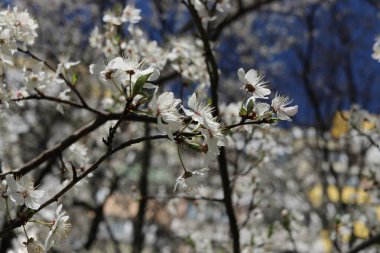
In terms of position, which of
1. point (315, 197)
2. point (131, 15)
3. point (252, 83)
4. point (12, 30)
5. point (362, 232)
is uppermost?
point (315, 197)

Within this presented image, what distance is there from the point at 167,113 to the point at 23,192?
25.2 inches

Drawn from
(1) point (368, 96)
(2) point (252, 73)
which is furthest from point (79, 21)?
(2) point (252, 73)

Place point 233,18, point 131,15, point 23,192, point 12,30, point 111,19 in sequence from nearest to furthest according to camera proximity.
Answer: point 23,192, point 12,30, point 111,19, point 131,15, point 233,18

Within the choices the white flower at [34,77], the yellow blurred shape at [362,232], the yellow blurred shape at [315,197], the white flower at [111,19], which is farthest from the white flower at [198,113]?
the yellow blurred shape at [315,197]

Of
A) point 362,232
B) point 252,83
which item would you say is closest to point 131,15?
point 252,83

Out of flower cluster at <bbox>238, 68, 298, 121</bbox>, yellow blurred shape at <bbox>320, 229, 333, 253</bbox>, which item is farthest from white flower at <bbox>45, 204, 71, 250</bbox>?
yellow blurred shape at <bbox>320, 229, 333, 253</bbox>

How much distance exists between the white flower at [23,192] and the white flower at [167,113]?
585mm

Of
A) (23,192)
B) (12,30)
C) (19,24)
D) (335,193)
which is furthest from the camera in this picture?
(335,193)

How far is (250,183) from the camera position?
3.85m

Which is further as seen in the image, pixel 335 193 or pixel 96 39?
pixel 335 193

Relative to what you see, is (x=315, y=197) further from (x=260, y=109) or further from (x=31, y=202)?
(x=31, y=202)

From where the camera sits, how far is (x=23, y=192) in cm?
168

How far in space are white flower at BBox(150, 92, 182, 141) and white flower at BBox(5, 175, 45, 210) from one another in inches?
23.0

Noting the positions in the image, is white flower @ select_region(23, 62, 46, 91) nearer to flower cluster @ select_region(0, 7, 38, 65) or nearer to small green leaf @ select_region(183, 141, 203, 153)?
flower cluster @ select_region(0, 7, 38, 65)
